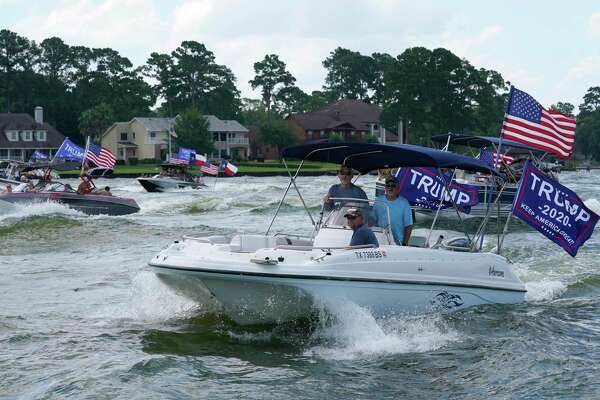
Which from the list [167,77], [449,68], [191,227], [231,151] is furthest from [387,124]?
[191,227]

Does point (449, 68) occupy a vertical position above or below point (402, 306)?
above

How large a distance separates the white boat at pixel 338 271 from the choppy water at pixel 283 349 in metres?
0.26

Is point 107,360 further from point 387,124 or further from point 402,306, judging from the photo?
point 387,124

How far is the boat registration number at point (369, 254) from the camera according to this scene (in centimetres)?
1162

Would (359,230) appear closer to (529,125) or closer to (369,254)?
(369,254)

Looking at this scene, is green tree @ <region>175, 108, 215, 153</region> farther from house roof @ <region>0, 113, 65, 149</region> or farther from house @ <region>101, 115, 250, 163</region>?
house roof @ <region>0, 113, 65, 149</region>

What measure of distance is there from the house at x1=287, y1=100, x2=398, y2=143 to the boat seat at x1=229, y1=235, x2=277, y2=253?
108982 mm

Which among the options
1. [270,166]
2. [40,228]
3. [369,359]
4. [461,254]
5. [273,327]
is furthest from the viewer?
[270,166]

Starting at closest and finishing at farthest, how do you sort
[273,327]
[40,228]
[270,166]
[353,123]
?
[273,327]
[40,228]
[270,166]
[353,123]

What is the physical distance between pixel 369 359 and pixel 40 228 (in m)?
19.1

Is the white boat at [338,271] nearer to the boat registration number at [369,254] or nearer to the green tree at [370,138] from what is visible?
the boat registration number at [369,254]

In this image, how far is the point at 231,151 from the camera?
12225cm

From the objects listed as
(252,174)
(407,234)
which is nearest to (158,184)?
(252,174)

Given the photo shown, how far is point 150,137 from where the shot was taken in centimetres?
11250
